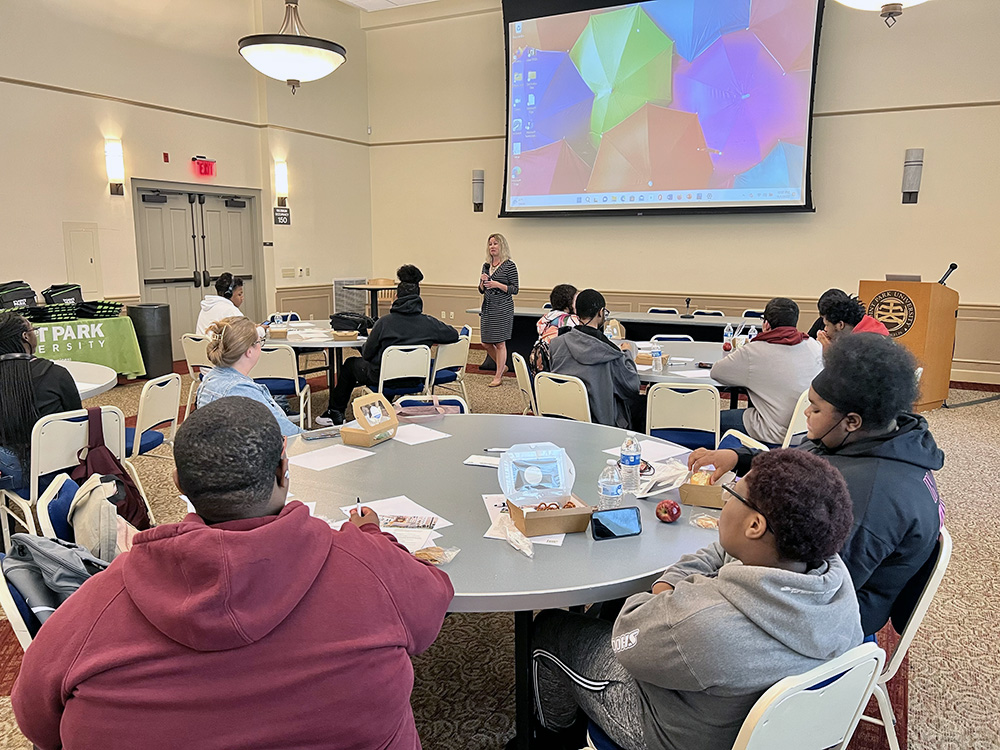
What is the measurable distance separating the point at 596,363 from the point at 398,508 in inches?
79.5

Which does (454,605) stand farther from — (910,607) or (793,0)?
(793,0)

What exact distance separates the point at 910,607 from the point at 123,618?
5.75 ft

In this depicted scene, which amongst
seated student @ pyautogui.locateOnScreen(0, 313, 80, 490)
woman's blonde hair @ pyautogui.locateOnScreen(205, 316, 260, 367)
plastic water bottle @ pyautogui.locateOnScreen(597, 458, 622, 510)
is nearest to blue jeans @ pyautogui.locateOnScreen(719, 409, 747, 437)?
plastic water bottle @ pyautogui.locateOnScreen(597, 458, 622, 510)

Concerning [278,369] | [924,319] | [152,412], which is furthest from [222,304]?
[924,319]

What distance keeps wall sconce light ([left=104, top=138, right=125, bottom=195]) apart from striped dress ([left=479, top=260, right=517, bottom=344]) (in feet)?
13.5

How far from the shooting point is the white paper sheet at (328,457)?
243cm

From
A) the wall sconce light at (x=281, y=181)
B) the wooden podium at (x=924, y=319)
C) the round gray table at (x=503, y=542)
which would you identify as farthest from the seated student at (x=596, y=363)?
the wall sconce light at (x=281, y=181)

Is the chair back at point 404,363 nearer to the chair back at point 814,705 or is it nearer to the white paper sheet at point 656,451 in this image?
the white paper sheet at point 656,451

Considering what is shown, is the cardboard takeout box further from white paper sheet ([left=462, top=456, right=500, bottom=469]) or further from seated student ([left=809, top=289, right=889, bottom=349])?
seated student ([left=809, top=289, right=889, bottom=349])

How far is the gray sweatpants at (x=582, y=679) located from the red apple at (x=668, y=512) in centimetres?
36

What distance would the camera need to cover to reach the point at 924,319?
6062 mm

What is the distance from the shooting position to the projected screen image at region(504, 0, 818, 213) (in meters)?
7.63

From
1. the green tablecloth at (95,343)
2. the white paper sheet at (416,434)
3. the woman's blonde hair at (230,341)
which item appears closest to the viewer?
the white paper sheet at (416,434)

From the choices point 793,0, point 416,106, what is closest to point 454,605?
point 793,0
